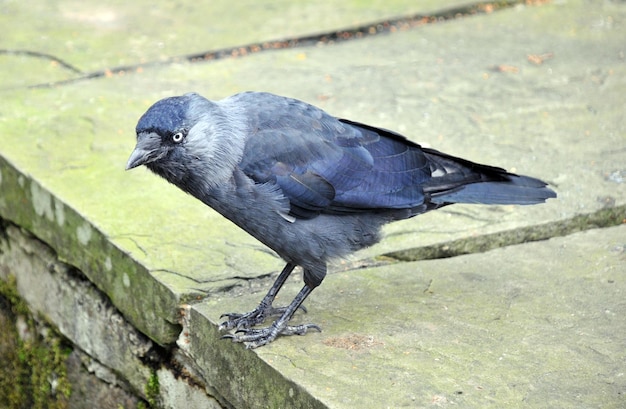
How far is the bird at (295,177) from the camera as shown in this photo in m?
2.82

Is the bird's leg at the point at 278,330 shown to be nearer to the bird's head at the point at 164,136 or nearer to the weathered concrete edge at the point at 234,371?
the weathered concrete edge at the point at 234,371

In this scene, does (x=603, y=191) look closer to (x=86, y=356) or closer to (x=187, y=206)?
(x=187, y=206)

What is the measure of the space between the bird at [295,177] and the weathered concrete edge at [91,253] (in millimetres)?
317

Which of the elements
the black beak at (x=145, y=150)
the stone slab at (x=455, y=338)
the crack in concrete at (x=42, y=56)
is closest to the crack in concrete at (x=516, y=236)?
the stone slab at (x=455, y=338)

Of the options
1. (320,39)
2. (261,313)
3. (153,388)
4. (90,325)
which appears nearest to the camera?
(261,313)

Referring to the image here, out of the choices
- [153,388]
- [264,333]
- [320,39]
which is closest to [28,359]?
[153,388]

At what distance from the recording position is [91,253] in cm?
344

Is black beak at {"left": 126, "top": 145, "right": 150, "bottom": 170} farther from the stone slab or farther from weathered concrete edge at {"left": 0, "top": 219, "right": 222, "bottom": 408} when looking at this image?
weathered concrete edge at {"left": 0, "top": 219, "right": 222, "bottom": 408}

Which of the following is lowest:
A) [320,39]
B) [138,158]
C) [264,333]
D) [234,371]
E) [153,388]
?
[153,388]

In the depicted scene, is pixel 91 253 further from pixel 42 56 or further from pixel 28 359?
pixel 42 56

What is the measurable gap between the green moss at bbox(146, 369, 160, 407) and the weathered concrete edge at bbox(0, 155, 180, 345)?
0.16 meters

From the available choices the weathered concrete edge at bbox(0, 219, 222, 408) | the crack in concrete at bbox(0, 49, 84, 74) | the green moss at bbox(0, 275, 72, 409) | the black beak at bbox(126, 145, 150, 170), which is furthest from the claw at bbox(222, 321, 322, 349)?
the crack in concrete at bbox(0, 49, 84, 74)

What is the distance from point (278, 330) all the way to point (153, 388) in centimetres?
65

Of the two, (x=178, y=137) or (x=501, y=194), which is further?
(x=501, y=194)
